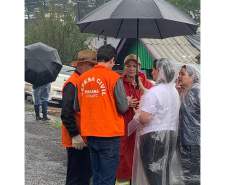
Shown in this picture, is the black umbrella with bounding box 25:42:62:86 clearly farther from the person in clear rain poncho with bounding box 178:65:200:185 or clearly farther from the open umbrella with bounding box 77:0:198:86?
the person in clear rain poncho with bounding box 178:65:200:185

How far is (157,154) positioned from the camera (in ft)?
16.8

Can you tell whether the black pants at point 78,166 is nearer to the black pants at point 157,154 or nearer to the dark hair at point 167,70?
the black pants at point 157,154

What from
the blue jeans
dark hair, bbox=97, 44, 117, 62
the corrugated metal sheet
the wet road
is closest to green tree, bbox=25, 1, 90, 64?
the corrugated metal sheet

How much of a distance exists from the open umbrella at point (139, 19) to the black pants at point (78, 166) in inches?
54.8

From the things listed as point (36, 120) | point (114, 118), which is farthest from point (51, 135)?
point (114, 118)

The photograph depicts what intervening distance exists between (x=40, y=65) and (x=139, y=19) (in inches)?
193

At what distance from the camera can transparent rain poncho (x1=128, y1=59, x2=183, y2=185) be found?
5.04 m

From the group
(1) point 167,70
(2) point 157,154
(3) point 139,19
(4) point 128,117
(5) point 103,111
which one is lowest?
(2) point 157,154

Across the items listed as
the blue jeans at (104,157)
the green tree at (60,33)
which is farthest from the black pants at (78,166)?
the green tree at (60,33)

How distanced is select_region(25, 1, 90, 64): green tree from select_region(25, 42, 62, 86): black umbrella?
1916cm

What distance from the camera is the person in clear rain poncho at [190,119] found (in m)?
5.14

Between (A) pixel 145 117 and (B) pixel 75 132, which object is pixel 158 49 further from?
(B) pixel 75 132

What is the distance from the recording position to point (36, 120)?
41.9ft

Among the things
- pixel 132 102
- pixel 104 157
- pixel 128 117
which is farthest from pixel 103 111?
pixel 128 117
